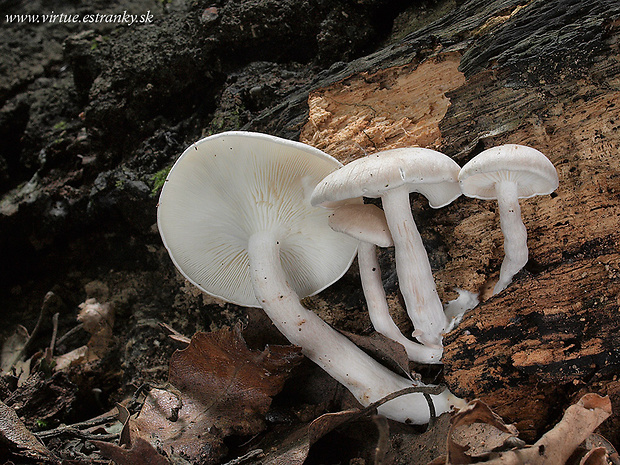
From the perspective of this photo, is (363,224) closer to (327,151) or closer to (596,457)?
(327,151)

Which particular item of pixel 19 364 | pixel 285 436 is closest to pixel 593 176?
pixel 285 436

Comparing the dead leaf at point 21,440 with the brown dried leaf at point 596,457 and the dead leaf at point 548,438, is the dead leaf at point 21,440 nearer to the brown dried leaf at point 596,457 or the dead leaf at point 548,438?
the dead leaf at point 548,438

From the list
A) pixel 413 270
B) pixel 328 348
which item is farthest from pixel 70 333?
pixel 413 270

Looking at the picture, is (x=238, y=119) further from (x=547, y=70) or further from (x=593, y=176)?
(x=593, y=176)

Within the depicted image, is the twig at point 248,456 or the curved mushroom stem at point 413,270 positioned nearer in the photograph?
the twig at point 248,456

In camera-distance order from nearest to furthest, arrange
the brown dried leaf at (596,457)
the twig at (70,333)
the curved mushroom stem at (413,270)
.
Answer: the brown dried leaf at (596,457), the curved mushroom stem at (413,270), the twig at (70,333)

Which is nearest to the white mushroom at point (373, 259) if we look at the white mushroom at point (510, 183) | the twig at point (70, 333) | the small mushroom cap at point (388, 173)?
the small mushroom cap at point (388, 173)

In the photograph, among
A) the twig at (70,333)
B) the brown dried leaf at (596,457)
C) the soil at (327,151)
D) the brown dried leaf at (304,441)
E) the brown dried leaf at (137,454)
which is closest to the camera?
the brown dried leaf at (596,457)

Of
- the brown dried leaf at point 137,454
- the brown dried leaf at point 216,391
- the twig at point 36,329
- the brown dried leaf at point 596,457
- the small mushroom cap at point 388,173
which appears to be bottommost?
the brown dried leaf at point 596,457
